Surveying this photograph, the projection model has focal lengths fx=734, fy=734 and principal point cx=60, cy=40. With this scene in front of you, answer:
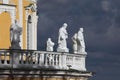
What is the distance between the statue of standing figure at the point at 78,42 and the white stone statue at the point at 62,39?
123 centimetres

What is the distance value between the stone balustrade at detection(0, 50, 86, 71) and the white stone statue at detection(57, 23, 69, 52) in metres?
0.36

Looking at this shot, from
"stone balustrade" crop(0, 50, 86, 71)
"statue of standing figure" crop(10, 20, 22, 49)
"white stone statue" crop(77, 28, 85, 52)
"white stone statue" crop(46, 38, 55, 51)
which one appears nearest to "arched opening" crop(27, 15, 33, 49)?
"white stone statue" crop(46, 38, 55, 51)

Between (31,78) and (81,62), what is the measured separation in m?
4.40

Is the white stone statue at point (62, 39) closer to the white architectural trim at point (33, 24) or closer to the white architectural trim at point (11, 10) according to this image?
the white architectural trim at point (11, 10)

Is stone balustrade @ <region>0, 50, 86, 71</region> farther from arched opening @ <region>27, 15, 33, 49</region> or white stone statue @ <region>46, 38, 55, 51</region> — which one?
arched opening @ <region>27, 15, 33, 49</region>

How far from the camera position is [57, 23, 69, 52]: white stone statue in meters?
36.4

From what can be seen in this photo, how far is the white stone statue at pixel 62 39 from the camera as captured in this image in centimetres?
3638

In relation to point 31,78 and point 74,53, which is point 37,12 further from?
point 31,78

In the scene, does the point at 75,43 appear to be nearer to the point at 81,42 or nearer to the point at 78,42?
the point at 78,42

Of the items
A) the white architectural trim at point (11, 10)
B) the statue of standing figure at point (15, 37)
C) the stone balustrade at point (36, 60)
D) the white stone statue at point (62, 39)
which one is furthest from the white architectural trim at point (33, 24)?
the statue of standing figure at point (15, 37)

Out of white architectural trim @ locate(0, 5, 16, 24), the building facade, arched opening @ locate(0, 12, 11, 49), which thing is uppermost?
white architectural trim @ locate(0, 5, 16, 24)

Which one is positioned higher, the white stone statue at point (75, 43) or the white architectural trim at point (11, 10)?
the white architectural trim at point (11, 10)

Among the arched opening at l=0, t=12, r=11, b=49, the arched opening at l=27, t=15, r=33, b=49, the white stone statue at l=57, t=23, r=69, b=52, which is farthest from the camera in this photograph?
the arched opening at l=27, t=15, r=33, b=49

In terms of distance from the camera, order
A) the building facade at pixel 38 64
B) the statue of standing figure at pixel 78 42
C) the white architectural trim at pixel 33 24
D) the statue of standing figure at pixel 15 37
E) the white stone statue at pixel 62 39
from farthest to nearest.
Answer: the white architectural trim at pixel 33 24
the statue of standing figure at pixel 78 42
the white stone statue at pixel 62 39
the statue of standing figure at pixel 15 37
the building facade at pixel 38 64
